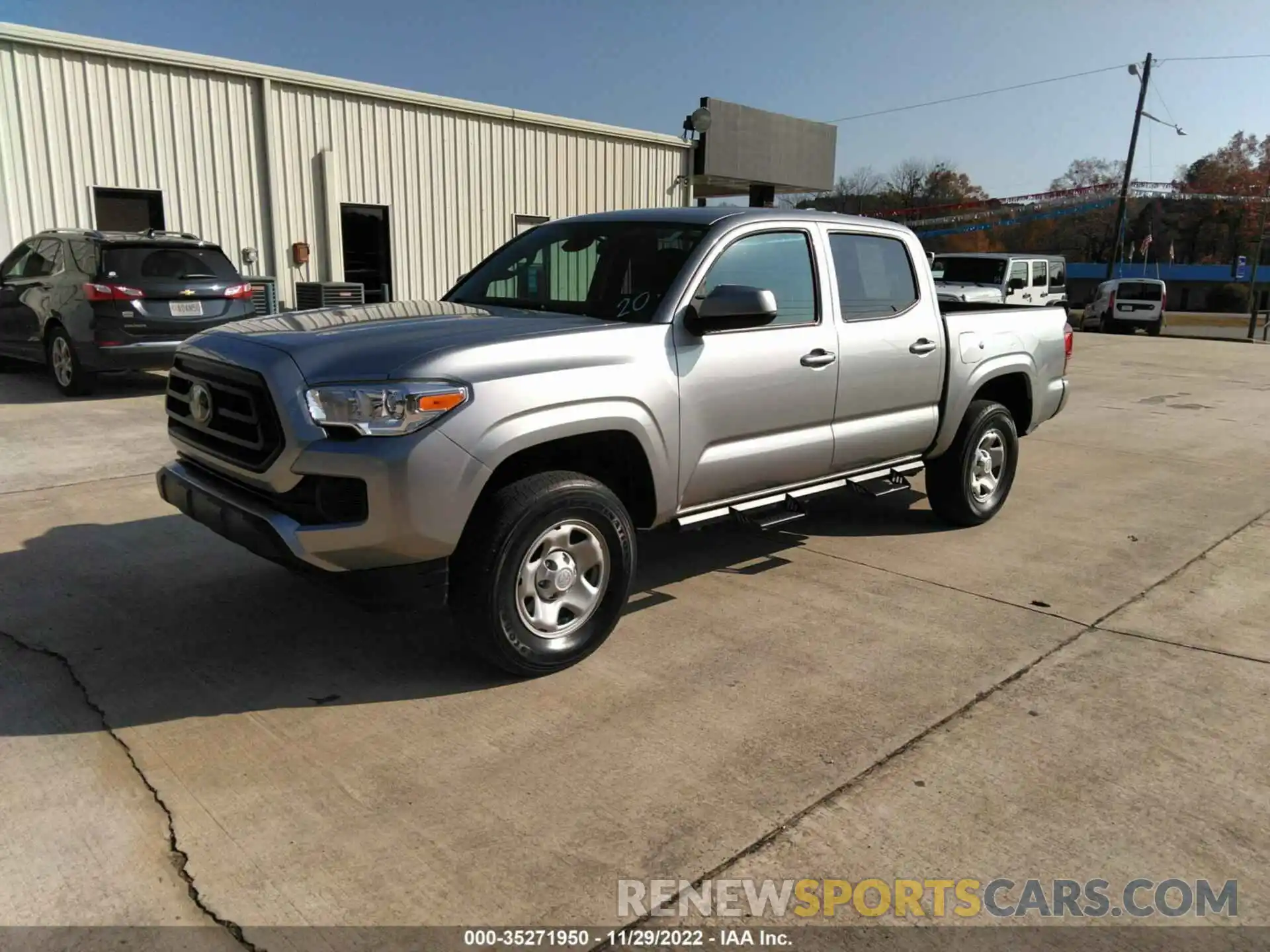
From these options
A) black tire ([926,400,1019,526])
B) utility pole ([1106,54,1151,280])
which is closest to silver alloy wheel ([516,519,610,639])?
black tire ([926,400,1019,526])

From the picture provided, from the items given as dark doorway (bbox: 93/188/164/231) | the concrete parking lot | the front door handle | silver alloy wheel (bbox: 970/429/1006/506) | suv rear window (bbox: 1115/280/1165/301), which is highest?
dark doorway (bbox: 93/188/164/231)

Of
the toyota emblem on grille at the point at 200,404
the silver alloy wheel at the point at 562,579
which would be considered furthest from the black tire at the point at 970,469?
the toyota emblem on grille at the point at 200,404

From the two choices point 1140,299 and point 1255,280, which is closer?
point 1140,299

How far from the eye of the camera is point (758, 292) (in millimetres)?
4250

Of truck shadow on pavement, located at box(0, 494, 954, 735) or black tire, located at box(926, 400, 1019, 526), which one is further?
black tire, located at box(926, 400, 1019, 526)

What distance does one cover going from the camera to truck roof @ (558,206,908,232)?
4809 millimetres

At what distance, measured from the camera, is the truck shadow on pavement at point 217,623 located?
3863mm

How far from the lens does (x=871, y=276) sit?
5.45m

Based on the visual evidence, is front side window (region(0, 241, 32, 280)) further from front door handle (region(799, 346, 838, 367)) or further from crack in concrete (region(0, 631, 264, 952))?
front door handle (region(799, 346, 838, 367))

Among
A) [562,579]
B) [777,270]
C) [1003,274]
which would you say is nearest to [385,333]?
[562,579]

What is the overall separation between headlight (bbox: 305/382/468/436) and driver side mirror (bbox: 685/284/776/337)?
4.28 feet

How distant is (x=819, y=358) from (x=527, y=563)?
197 centimetres

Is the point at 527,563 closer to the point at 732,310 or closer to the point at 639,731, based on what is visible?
the point at 639,731

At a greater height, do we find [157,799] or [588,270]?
[588,270]
